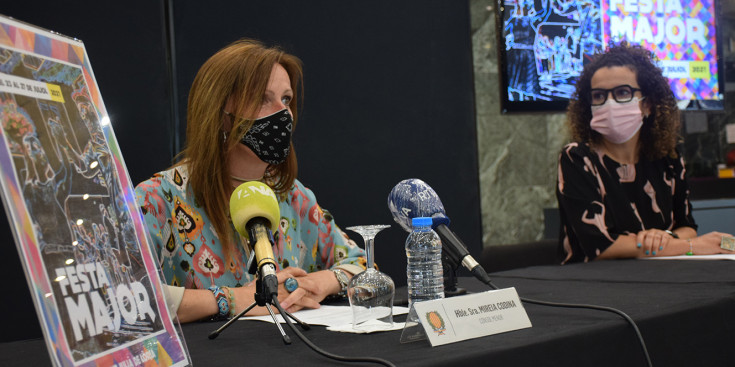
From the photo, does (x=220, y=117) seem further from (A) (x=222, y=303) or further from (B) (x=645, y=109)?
(B) (x=645, y=109)

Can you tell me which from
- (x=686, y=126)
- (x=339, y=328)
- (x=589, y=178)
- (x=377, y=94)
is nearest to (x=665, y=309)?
(x=339, y=328)

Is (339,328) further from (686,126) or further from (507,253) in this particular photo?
(686,126)

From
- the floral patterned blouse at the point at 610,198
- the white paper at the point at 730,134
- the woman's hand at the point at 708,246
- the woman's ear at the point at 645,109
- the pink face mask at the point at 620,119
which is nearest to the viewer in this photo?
the woman's hand at the point at 708,246

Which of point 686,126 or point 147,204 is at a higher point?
point 147,204

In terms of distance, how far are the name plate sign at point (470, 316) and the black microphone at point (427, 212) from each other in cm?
7

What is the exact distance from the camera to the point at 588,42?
4.29 metres

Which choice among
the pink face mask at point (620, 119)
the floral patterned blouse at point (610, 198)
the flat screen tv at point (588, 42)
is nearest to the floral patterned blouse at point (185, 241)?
the floral patterned blouse at point (610, 198)

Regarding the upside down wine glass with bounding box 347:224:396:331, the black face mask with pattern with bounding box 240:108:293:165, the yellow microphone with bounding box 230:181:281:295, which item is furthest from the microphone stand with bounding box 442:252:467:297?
the black face mask with pattern with bounding box 240:108:293:165

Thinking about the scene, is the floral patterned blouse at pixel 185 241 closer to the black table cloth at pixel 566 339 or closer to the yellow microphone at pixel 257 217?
the black table cloth at pixel 566 339

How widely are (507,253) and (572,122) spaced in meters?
0.61

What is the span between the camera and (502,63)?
405 centimetres

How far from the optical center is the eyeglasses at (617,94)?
8.61ft

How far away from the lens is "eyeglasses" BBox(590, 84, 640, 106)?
103 inches

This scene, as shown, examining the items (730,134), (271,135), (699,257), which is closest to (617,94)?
(699,257)
